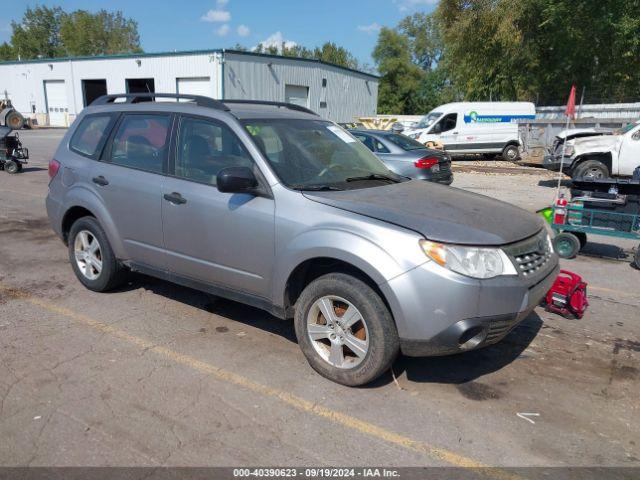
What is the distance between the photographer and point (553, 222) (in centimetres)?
694

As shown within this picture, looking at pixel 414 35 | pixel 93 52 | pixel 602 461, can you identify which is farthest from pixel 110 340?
pixel 93 52

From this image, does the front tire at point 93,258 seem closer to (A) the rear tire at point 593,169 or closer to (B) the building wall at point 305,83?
(A) the rear tire at point 593,169

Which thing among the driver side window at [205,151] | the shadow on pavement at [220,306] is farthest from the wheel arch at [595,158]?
the driver side window at [205,151]

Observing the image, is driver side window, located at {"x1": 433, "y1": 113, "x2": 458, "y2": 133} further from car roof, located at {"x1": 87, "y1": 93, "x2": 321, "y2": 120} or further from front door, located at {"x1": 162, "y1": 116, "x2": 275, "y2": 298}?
front door, located at {"x1": 162, "y1": 116, "x2": 275, "y2": 298}

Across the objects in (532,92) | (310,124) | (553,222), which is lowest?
(553,222)

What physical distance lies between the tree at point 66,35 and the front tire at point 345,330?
3825 inches

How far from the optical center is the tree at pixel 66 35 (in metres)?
88.1

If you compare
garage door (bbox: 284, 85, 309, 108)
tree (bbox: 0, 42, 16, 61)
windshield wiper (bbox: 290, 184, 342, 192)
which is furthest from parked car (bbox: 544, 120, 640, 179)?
tree (bbox: 0, 42, 16, 61)

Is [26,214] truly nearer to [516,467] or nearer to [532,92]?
[516,467]

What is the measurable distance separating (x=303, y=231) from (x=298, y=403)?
3.71ft

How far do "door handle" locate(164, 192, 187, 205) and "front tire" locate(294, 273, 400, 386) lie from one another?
51.6 inches

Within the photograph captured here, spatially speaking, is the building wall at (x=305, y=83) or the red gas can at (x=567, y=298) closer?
the red gas can at (x=567, y=298)

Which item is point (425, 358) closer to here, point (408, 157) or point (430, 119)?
point (408, 157)

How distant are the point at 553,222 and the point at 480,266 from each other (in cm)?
435
